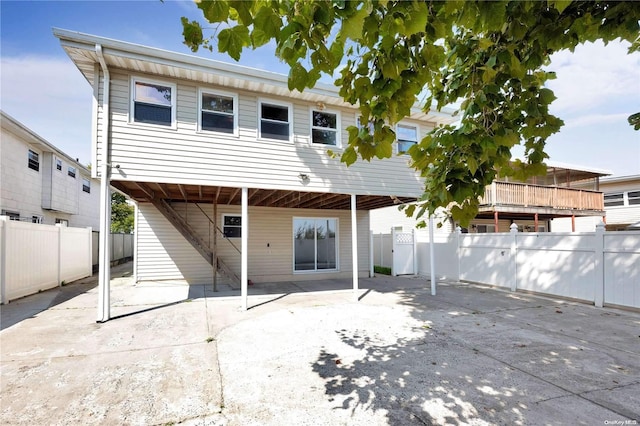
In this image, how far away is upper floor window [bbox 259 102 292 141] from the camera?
7.81 metres

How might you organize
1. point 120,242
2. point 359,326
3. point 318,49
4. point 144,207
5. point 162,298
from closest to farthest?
1. point 318,49
2. point 359,326
3. point 162,298
4. point 144,207
5. point 120,242

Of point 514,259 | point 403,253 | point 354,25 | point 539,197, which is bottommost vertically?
point 403,253

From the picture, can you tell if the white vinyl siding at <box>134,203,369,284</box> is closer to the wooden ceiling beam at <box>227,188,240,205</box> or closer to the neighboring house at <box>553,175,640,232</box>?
the wooden ceiling beam at <box>227,188,240,205</box>

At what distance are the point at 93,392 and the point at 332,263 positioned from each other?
28.5 feet

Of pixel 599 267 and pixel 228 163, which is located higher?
pixel 228 163

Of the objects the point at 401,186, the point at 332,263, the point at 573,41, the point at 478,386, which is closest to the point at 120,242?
the point at 332,263

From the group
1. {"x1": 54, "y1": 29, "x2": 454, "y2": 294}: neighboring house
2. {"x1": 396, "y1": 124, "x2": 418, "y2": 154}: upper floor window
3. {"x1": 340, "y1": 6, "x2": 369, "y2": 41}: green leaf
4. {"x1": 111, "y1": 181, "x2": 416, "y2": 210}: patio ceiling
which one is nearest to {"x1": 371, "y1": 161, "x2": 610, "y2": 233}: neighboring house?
{"x1": 111, "y1": 181, "x2": 416, "y2": 210}: patio ceiling

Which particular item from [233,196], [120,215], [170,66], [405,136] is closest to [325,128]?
[405,136]

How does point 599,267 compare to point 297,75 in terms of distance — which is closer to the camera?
point 297,75

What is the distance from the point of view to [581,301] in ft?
24.0

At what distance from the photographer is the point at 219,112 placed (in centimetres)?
742

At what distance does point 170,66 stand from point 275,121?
2.56 m

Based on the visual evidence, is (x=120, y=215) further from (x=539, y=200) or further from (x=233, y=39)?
(x=233, y=39)

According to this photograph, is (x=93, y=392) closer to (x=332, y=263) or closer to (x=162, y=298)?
(x=162, y=298)
